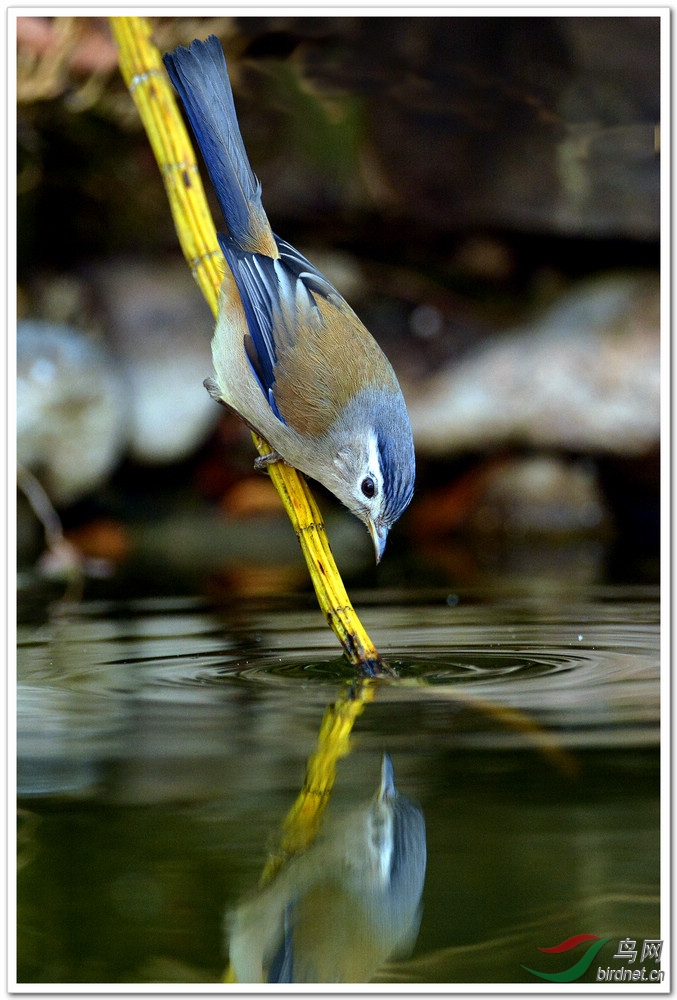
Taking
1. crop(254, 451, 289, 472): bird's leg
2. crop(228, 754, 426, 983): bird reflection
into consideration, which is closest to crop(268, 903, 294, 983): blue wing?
crop(228, 754, 426, 983): bird reflection

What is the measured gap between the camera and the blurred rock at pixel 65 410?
6301 mm

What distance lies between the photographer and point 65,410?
249 inches

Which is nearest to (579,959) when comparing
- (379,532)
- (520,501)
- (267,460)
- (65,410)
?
(379,532)

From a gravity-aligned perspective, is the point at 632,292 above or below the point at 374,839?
above

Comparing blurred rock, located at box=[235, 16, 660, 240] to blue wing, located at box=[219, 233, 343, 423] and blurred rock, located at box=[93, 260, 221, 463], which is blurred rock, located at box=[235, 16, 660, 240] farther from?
blue wing, located at box=[219, 233, 343, 423]

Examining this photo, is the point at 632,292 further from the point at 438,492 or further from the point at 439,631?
the point at 439,631

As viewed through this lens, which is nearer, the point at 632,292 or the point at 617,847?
the point at 617,847

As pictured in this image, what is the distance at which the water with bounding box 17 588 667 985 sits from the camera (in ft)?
5.95

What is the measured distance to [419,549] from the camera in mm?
5988

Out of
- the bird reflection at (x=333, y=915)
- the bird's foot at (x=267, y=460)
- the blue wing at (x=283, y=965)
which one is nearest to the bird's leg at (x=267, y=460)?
the bird's foot at (x=267, y=460)

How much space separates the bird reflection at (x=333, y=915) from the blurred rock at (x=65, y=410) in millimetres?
4673

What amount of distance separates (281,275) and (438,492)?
11.5 feet

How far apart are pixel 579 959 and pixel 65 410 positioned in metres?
5.07

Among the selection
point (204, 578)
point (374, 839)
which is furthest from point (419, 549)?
point (374, 839)
